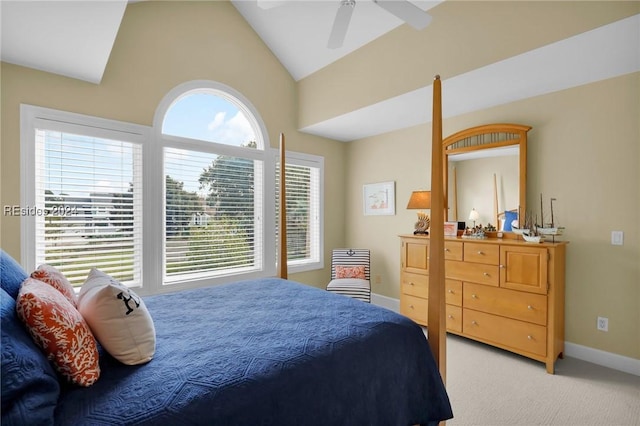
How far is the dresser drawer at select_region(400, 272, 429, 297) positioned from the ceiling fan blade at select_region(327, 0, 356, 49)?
2492 mm

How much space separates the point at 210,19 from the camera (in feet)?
11.2

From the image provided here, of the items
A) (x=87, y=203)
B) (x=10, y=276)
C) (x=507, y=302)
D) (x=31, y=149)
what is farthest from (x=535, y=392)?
(x=31, y=149)

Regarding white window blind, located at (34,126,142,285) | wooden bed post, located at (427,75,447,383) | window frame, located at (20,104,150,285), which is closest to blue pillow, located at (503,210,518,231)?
wooden bed post, located at (427,75,447,383)

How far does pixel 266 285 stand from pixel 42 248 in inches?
74.0

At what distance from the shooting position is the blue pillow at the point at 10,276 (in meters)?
1.15

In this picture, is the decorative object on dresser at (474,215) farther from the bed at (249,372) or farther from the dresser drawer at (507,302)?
the bed at (249,372)

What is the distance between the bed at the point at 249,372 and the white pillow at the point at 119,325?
2.0 inches

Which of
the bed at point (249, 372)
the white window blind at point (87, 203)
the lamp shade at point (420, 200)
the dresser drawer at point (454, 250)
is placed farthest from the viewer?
the lamp shade at point (420, 200)

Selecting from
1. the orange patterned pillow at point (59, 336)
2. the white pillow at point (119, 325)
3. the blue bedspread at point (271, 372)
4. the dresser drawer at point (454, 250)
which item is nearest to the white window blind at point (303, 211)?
the dresser drawer at point (454, 250)

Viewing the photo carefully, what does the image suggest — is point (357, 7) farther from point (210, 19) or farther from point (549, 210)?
point (549, 210)

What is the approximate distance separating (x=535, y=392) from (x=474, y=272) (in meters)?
1.05

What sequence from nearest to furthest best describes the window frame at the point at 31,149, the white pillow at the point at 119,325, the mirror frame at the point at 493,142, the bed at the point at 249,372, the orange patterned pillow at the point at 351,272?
the bed at the point at 249,372 → the white pillow at the point at 119,325 → the window frame at the point at 31,149 → the mirror frame at the point at 493,142 → the orange patterned pillow at the point at 351,272

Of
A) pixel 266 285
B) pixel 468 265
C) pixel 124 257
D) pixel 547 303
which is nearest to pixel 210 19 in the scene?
pixel 124 257

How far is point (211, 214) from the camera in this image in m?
3.45
